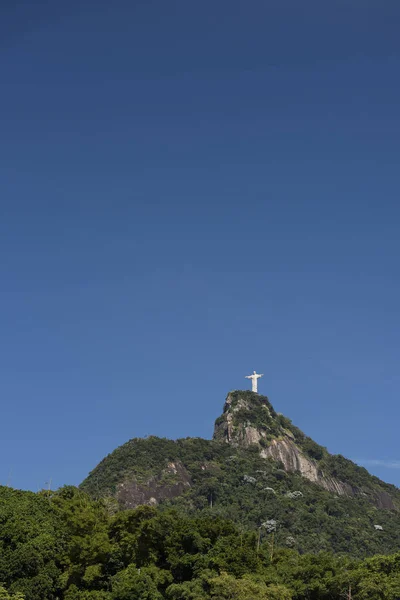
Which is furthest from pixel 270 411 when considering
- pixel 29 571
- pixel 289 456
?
pixel 29 571

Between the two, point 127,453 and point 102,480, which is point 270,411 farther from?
point 102,480

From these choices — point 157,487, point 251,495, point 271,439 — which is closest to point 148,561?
point 157,487

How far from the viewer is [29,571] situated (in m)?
52.9

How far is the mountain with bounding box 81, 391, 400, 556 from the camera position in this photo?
136875mm

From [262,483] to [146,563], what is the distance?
101m

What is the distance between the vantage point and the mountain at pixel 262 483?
13688 centimetres

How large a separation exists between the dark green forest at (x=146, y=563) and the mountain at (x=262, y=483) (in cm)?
5352

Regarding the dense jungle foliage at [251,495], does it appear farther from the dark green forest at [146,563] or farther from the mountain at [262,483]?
the dark green forest at [146,563]

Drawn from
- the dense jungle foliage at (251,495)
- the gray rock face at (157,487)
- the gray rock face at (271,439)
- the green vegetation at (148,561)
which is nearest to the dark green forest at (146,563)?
the green vegetation at (148,561)

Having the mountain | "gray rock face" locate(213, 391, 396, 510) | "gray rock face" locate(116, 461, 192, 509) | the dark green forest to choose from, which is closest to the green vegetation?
the dark green forest

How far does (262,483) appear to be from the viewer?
15875 cm

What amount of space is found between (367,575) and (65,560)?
87.4 feet

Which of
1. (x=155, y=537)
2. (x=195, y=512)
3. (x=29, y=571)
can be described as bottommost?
(x=29, y=571)

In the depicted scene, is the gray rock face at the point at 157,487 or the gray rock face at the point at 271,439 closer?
the gray rock face at the point at 157,487
